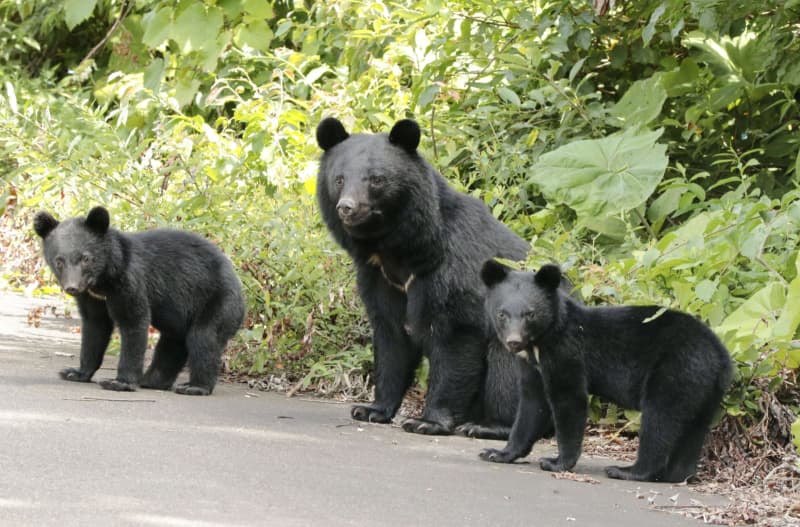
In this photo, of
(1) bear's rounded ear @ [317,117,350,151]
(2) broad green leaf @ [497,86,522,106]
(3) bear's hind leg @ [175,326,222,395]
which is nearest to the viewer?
(1) bear's rounded ear @ [317,117,350,151]

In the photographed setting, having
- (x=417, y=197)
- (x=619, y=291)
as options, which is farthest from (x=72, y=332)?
(x=619, y=291)

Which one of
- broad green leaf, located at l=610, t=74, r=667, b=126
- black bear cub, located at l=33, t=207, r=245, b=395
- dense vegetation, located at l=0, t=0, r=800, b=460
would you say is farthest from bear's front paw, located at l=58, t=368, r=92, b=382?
broad green leaf, located at l=610, t=74, r=667, b=126

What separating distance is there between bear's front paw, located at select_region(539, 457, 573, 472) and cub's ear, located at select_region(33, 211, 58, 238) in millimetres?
3554

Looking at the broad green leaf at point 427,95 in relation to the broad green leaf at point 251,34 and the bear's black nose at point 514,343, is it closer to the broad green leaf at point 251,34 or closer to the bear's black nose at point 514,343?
the broad green leaf at point 251,34

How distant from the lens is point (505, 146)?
30.5 feet

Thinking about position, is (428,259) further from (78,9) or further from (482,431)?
(78,9)

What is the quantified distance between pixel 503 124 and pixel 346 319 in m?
2.12

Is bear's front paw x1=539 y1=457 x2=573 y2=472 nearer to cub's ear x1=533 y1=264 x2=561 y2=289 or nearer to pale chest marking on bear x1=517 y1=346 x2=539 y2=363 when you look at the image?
pale chest marking on bear x1=517 y1=346 x2=539 y2=363

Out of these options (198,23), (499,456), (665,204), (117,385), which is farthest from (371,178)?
(198,23)

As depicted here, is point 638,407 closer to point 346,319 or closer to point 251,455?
point 251,455

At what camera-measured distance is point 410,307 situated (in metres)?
6.98

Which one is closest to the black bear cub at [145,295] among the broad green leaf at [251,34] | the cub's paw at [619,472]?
the broad green leaf at [251,34]

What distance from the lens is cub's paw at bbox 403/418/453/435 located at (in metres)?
6.80

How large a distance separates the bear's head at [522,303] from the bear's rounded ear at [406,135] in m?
1.23
